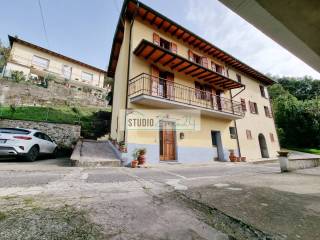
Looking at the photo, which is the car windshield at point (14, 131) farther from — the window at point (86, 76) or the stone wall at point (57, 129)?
the window at point (86, 76)

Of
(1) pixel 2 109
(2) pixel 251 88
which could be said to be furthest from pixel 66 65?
(2) pixel 251 88

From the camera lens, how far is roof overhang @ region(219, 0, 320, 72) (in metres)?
1.85

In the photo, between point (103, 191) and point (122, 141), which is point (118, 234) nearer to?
point (103, 191)

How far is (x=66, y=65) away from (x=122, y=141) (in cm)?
2293

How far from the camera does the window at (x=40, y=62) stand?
21450mm

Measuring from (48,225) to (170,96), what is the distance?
9.14 metres

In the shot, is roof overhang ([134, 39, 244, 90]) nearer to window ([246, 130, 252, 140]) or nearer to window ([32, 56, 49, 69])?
window ([246, 130, 252, 140])

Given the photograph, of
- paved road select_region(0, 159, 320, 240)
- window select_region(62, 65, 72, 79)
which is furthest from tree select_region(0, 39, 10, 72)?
paved road select_region(0, 159, 320, 240)

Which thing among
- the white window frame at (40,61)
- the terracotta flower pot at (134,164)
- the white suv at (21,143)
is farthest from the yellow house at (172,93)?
the white window frame at (40,61)

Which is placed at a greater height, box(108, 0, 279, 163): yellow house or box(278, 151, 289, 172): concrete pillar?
box(108, 0, 279, 163): yellow house

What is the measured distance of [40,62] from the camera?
865 inches

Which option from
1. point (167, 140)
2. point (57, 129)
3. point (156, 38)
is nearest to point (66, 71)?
point (57, 129)

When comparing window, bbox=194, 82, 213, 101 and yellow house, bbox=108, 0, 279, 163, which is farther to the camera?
window, bbox=194, 82, 213, 101

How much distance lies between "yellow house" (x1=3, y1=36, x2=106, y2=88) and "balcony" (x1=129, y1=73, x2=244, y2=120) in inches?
701
